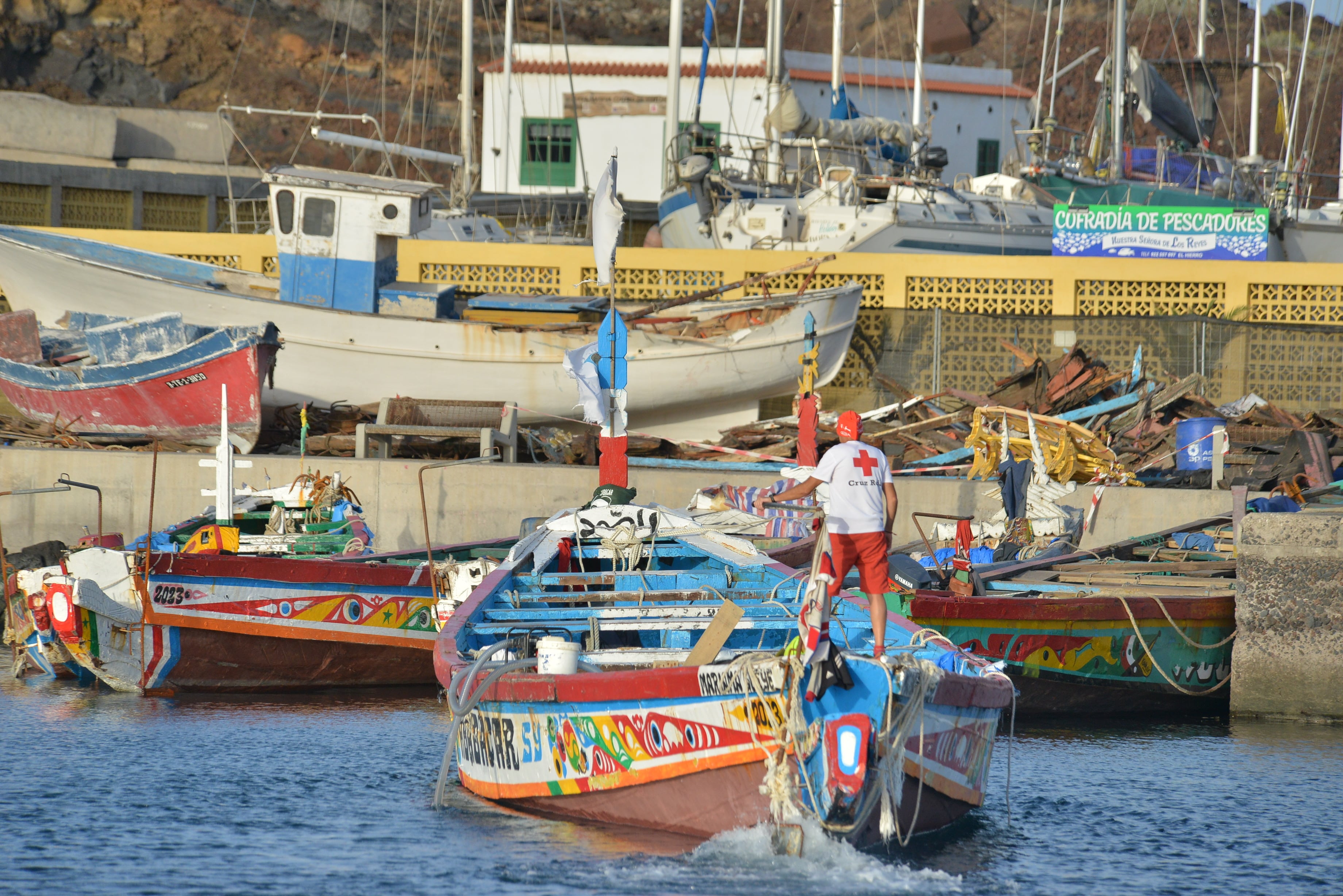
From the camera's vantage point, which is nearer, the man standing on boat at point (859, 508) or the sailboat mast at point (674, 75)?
the man standing on boat at point (859, 508)

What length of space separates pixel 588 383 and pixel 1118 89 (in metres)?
20.5

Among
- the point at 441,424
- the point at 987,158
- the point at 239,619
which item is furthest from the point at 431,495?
the point at 987,158

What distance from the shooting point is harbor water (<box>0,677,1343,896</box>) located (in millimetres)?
8047

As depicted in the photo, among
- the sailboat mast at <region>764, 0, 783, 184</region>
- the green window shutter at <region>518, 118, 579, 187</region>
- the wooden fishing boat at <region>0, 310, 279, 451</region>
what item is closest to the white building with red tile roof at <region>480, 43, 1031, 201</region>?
the green window shutter at <region>518, 118, 579, 187</region>

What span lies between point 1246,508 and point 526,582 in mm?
8119

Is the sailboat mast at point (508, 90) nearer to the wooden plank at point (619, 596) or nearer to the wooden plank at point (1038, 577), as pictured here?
the wooden plank at point (1038, 577)

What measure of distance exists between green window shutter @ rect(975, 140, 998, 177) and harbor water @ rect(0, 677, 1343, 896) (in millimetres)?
31240

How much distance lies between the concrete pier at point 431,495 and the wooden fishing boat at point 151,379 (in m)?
1.33

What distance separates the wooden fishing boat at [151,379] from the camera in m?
18.9

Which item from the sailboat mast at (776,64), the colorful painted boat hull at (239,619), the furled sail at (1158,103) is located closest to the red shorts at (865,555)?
the colorful painted boat hull at (239,619)

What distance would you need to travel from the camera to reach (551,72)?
3822cm

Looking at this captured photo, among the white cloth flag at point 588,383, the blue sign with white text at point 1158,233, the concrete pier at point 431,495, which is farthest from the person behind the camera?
the blue sign with white text at point 1158,233

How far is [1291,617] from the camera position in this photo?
12.9 m

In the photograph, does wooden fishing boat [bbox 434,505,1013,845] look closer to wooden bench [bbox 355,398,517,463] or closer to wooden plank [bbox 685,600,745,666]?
wooden plank [bbox 685,600,745,666]
